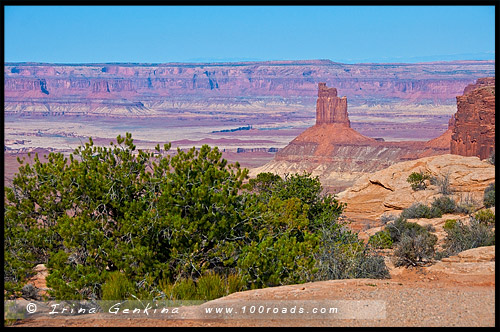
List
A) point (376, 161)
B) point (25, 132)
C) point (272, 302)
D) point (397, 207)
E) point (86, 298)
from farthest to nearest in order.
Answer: point (25, 132) < point (376, 161) < point (397, 207) < point (86, 298) < point (272, 302)

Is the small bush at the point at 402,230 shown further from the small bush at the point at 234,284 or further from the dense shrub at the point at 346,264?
the small bush at the point at 234,284

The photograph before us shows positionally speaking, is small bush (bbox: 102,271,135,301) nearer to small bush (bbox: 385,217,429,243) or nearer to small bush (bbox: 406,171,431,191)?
small bush (bbox: 385,217,429,243)

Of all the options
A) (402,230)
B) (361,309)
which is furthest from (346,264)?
(402,230)

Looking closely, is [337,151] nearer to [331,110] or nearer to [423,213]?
[331,110]

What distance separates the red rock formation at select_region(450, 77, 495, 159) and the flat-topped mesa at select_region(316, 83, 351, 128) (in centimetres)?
5674

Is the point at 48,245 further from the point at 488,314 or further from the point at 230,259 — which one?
the point at 488,314

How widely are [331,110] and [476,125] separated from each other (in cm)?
6426

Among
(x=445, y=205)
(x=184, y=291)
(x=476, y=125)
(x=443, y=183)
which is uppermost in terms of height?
(x=476, y=125)

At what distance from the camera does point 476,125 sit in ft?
170

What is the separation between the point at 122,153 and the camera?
1255cm

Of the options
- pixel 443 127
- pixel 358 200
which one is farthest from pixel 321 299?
pixel 443 127

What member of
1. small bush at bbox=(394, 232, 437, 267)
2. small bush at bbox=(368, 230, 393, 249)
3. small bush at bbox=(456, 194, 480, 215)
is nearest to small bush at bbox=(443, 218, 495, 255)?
small bush at bbox=(394, 232, 437, 267)
